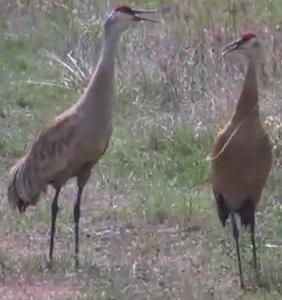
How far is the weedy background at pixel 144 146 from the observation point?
8.44m

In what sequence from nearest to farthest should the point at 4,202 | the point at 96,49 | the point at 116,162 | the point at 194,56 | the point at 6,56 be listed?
the point at 4,202 → the point at 116,162 → the point at 194,56 → the point at 96,49 → the point at 6,56

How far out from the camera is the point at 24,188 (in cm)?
906

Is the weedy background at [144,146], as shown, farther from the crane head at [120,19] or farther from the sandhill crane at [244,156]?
the crane head at [120,19]

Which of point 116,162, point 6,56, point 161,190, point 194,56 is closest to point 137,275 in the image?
point 161,190

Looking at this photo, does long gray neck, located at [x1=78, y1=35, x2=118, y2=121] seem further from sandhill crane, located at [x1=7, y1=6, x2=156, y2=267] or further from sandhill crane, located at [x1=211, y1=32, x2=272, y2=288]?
sandhill crane, located at [x1=211, y1=32, x2=272, y2=288]

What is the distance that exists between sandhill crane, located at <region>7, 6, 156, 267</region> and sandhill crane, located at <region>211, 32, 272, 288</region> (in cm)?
83

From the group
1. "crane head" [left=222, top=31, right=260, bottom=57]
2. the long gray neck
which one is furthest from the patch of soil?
"crane head" [left=222, top=31, right=260, bottom=57]

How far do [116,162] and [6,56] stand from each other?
383cm

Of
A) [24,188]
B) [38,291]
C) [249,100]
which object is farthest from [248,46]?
[38,291]

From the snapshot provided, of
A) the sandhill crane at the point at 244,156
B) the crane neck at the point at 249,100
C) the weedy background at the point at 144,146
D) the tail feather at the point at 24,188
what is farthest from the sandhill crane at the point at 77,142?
the crane neck at the point at 249,100

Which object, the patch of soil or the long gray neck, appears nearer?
the patch of soil

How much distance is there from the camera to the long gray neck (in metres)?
8.73

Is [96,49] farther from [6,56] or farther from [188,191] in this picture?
[188,191]

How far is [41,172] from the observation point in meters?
9.02
